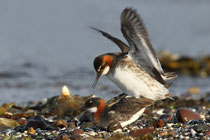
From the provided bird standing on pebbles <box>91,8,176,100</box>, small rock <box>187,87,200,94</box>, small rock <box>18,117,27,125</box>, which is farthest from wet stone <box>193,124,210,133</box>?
small rock <box>187,87,200,94</box>

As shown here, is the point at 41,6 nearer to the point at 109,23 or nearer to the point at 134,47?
the point at 109,23

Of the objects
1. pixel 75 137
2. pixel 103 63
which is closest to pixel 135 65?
pixel 103 63

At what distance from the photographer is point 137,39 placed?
473 centimetres

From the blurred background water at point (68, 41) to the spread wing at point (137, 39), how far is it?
2.72 feet

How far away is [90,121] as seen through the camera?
5016mm

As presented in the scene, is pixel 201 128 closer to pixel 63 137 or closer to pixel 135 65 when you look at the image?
pixel 135 65

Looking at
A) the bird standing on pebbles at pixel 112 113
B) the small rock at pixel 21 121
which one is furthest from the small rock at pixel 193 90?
the small rock at pixel 21 121

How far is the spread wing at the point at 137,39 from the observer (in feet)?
15.2

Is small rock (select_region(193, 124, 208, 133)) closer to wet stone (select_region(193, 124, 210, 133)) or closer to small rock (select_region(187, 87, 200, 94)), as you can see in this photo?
wet stone (select_region(193, 124, 210, 133))

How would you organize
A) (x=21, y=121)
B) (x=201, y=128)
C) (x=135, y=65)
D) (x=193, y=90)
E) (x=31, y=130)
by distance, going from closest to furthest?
(x=201, y=128) < (x=31, y=130) < (x=135, y=65) < (x=21, y=121) < (x=193, y=90)

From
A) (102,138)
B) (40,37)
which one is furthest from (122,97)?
(40,37)

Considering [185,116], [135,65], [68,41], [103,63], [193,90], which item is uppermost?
[68,41]

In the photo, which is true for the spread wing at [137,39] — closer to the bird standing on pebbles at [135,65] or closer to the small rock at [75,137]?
the bird standing on pebbles at [135,65]

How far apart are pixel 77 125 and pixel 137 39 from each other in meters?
1.44
